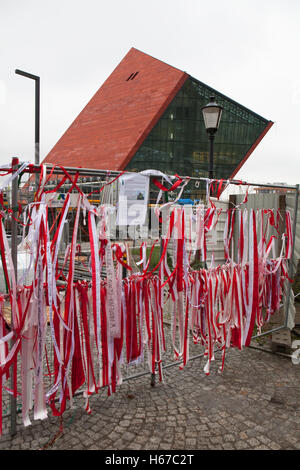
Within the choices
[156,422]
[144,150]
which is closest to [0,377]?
[156,422]

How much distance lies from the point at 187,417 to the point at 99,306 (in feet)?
4.65

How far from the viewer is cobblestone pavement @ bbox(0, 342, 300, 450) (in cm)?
287

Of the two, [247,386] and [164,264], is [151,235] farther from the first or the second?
[247,386]

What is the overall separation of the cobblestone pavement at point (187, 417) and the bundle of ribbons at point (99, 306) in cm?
24

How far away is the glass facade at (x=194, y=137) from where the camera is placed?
109 feet

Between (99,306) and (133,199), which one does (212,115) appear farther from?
(99,306)

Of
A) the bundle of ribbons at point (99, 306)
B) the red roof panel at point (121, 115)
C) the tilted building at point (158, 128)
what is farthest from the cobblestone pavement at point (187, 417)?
the red roof panel at point (121, 115)

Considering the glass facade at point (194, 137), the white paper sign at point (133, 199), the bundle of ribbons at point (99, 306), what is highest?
the glass facade at point (194, 137)

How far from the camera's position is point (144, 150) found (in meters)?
32.9

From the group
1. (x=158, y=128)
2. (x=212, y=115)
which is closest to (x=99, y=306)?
(x=212, y=115)

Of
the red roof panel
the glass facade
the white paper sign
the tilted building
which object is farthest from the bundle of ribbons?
the glass facade

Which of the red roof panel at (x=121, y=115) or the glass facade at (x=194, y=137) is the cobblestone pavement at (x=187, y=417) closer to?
the red roof panel at (x=121, y=115)

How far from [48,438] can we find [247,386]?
2.18 metres

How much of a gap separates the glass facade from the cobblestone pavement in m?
29.7
